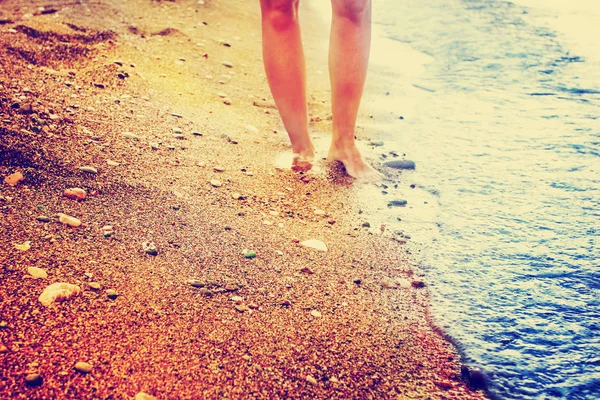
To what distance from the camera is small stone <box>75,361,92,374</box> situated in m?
1.28

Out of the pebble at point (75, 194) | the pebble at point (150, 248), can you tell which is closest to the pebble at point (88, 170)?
the pebble at point (75, 194)

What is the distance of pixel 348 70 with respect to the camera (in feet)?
8.29

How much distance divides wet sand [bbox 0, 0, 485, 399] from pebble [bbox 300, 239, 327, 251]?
0.08ft

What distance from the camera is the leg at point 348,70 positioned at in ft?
8.08

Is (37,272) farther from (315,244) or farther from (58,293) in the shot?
(315,244)

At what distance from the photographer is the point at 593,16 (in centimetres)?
518

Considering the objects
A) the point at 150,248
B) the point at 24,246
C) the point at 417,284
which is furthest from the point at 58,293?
the point at 417,284

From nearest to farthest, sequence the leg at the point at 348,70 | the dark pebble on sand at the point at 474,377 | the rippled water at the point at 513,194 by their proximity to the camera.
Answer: the dark pebble on sand at the point at 474,377 → the rippled water at the point at 513,194 → the leg at the point at 348,70

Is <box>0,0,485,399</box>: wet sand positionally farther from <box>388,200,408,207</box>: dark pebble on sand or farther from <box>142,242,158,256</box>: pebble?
<box>388,200,408,207</box>: dark pebble on sand

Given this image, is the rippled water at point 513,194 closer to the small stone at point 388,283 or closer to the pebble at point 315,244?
the small stone at point 388,283

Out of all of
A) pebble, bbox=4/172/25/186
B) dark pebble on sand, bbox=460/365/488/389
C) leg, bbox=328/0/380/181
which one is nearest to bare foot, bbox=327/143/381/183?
leg, bbox=328/0/380/181

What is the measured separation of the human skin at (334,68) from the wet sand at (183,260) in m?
0.15

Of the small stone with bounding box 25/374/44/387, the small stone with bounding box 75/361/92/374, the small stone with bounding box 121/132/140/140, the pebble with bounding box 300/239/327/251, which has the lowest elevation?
the pebble with bounding box 300/239/327/251

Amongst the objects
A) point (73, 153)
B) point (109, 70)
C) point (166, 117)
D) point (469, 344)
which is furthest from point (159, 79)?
point (469, 344)
